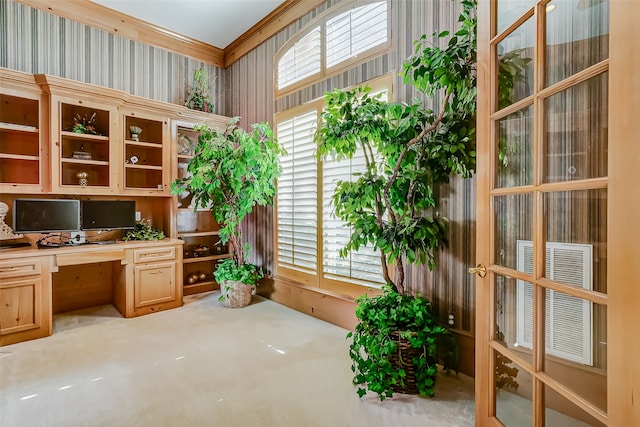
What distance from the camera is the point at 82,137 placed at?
3477 mm

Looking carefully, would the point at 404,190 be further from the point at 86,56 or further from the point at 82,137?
the point at 86,56

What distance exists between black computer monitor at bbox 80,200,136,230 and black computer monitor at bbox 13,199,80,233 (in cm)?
8

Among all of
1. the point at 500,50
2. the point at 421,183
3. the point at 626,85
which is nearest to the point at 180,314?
the point at 421,183

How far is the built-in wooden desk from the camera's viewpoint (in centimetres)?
287

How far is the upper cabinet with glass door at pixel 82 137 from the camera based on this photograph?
3.27m

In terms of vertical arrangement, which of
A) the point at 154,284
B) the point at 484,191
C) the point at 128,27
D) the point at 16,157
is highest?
the point at 128,27

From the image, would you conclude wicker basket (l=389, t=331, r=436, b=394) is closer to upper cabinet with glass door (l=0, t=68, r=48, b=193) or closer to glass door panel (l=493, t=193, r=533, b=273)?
glass door panel (l=493, t=193, r=533, b=273)

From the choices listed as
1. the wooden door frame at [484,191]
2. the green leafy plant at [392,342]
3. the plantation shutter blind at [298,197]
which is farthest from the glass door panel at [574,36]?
the plantation shutter blind at [298,197]

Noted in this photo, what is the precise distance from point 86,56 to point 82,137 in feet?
3.83

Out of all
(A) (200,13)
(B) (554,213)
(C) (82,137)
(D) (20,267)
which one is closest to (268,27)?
(A) (200,13)

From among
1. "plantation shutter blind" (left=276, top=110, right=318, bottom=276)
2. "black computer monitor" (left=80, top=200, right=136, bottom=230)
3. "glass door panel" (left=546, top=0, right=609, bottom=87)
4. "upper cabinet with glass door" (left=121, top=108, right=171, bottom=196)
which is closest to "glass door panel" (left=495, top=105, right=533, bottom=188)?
"glass door panel" (left=546, top=0, right=609, bottom=87)

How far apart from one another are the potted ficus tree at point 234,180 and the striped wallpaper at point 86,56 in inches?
52.3

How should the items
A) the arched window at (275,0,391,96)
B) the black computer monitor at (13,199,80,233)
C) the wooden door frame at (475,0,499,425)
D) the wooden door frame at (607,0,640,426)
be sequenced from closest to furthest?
1. the wooden door frame at (607,0,640,426)
2. the wooden door frame at (475,0,499,425)
3. the arched window at (275,0,391,96)
4. the black computer monitor at (13,199,80,233)

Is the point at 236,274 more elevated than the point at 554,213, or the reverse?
the point at 554,213
